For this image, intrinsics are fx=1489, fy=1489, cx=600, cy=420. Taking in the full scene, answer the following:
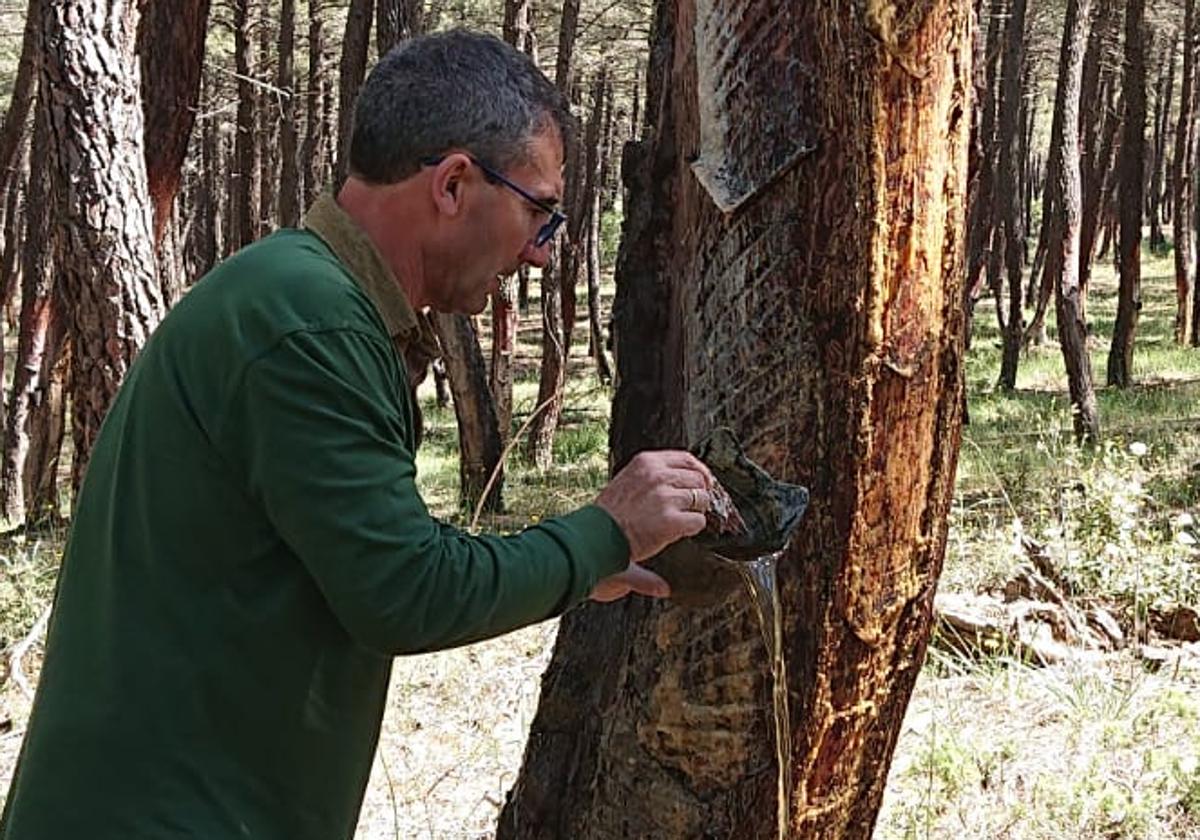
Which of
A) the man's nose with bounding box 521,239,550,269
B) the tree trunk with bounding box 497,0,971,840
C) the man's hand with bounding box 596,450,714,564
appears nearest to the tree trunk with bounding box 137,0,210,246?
the tree trunk with bounding box 497,0,971,840

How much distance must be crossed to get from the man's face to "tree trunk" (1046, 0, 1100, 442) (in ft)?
34.8

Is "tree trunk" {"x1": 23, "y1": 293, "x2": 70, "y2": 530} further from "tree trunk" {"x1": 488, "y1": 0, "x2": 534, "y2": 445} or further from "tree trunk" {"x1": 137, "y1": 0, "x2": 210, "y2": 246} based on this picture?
"tree trunk" {"x1": 137, "y1": 0, "x2": 210, "y2": 246}

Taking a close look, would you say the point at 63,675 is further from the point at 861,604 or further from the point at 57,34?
the point at 57,34

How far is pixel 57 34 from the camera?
6035mm

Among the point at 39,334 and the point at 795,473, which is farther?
the point at 39,334

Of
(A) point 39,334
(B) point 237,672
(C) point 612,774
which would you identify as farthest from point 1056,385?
(B) point 237,672

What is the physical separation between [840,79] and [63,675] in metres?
1.64

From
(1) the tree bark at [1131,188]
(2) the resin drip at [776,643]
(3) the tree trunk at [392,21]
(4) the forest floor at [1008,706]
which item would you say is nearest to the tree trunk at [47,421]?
(4) the forest floor at [1008,706]

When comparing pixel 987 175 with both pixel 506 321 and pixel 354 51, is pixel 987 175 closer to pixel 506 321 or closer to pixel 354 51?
pixel 506 321

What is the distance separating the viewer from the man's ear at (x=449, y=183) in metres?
2.09

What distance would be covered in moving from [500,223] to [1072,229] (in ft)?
41.1

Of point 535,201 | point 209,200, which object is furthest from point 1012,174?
point 535,201

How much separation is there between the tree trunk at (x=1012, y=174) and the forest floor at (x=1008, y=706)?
23.0 ft

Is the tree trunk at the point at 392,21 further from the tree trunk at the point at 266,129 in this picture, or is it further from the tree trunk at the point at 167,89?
the tree trunk at the point at 266,129
